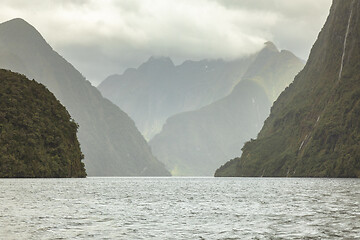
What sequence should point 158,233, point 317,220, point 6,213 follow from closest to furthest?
point 158,233, point 317,220, point 6,213

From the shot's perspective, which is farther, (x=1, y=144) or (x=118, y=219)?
(x=1, y=144)

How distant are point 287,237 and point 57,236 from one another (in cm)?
1752

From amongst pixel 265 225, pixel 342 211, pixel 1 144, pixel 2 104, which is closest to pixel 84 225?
pixel 265 225

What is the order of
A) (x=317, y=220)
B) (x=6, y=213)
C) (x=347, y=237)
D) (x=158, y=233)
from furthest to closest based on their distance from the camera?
(x=6, y=213) < (x=317, y=220) < (x=158, y=233) < (x=347, y=237)

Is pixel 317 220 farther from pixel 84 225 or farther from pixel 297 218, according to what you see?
pixel 84 225

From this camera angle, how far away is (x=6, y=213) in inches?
2024

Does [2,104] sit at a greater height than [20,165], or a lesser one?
greater

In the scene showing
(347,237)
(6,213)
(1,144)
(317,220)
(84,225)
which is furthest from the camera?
(1,144)

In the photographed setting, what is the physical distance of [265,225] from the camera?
43594mm

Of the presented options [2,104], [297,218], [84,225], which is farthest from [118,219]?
[2,104]

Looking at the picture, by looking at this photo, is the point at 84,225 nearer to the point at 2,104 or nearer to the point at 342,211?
the point at 342,211

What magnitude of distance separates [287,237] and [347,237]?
14.2ft

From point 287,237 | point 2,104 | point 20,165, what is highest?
point 2,104

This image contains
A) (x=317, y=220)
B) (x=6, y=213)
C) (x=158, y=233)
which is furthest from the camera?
(x=6, y=213)
